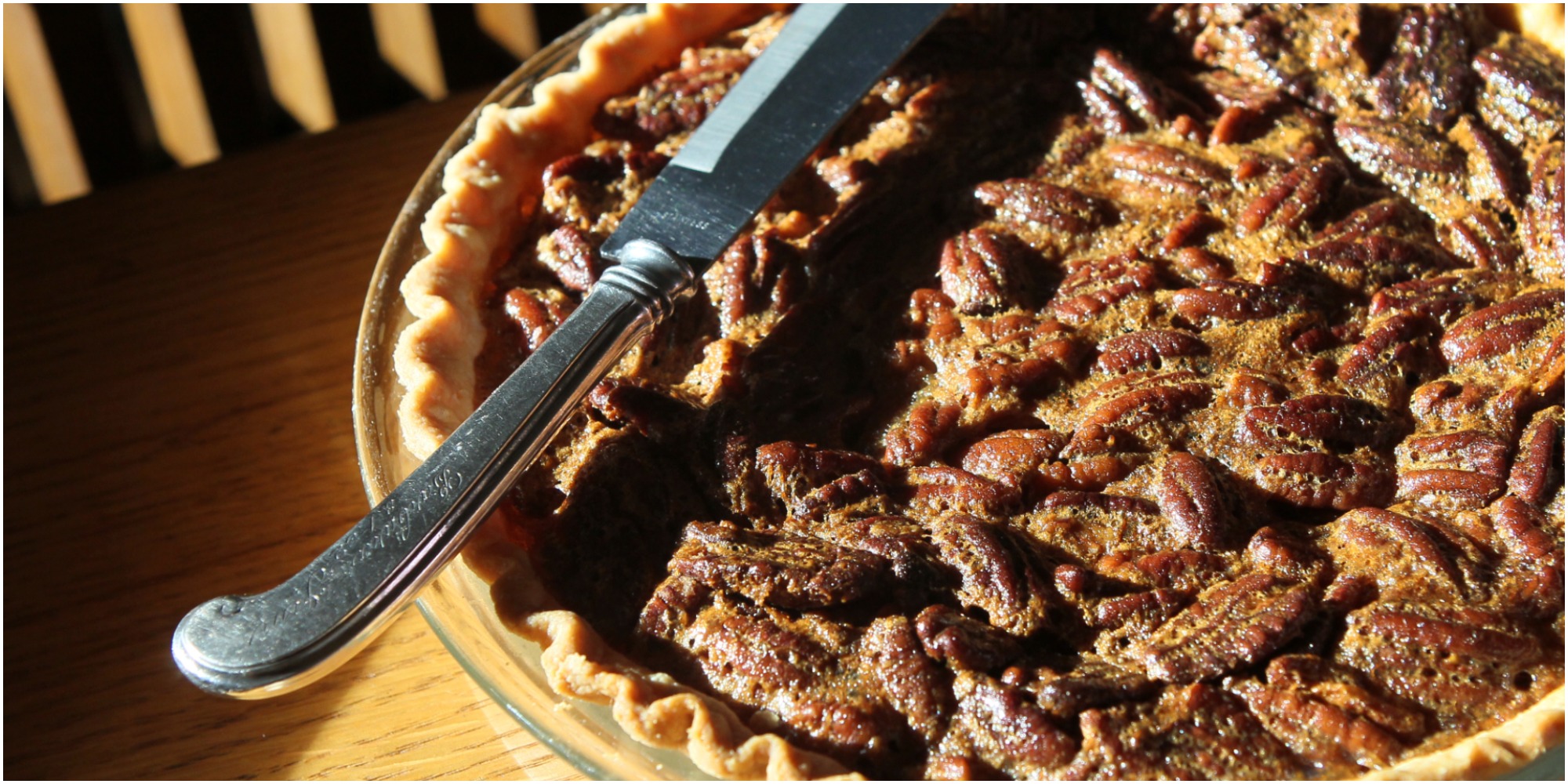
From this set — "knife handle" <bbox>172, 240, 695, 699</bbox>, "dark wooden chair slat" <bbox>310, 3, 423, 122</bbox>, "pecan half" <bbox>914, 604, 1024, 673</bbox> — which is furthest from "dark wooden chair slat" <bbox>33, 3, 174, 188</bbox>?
"pecan half" <bbox>914, 604, 1024, 673</bbox>

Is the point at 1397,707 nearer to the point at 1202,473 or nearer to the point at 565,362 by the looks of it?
the point at 1202,473

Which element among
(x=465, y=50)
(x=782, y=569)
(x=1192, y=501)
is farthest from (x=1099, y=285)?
(x=465, y=50)

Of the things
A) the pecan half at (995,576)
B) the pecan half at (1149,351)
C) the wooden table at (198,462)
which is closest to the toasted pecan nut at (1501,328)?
the pecan half at (1149,351)

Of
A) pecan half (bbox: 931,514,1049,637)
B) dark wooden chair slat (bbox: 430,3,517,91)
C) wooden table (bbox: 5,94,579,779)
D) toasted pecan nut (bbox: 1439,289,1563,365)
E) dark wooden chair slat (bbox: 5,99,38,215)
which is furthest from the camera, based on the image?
dark wooden chair slat (bbox: 430,3,517,91)

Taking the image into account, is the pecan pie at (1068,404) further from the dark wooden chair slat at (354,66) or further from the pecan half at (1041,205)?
the dark wooden chair slat at (354,66)

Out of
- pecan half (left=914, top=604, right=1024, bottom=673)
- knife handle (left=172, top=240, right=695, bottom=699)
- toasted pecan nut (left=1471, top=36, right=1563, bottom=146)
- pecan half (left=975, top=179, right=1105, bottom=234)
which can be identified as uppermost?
toasted pecan nut (left=1471, top=36, right=1563, bottom=146)

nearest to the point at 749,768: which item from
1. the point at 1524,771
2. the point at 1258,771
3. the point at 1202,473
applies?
the point at 1258,771

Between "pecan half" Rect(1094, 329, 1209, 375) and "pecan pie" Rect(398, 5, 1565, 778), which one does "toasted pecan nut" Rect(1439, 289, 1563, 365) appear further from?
"pecan half" Rect(1094, 329, 1209, 375)
